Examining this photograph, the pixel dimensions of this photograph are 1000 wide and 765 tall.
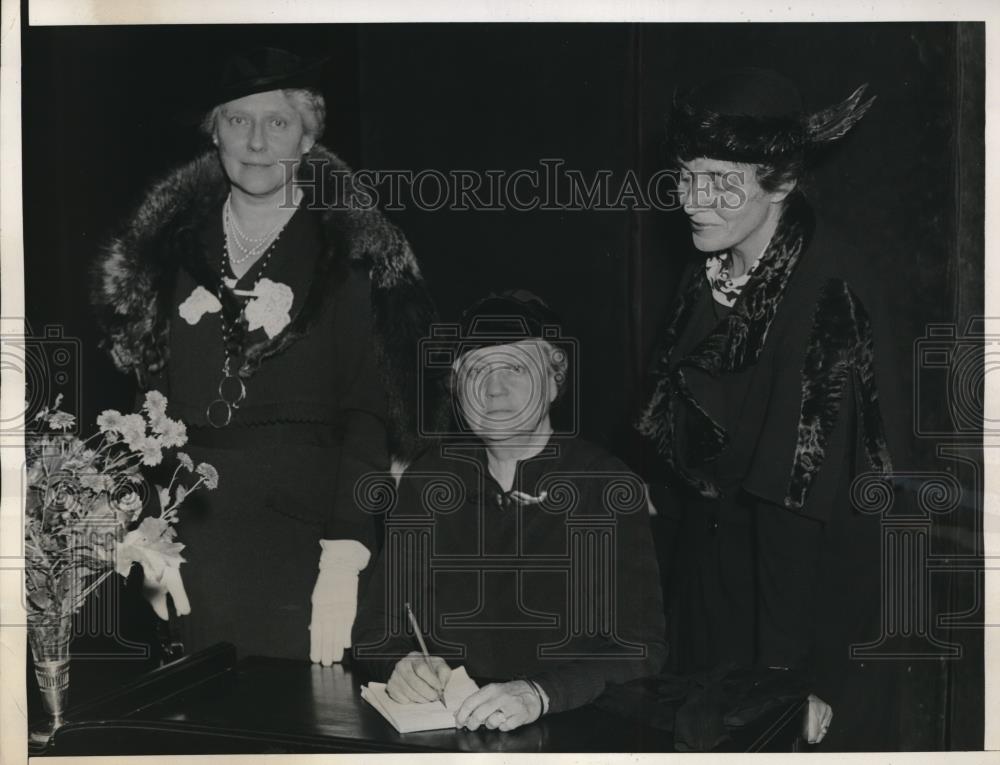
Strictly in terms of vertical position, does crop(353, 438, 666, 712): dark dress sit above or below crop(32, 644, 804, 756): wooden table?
above

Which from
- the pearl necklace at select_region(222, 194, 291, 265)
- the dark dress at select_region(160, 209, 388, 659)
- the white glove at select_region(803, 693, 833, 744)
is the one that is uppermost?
the pearl necklace at select_region(222, 194, 291, 265)

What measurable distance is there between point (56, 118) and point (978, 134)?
2399mm

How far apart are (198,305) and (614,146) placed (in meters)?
1.16

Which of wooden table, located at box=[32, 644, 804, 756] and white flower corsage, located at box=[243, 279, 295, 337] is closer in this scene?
wooden table, located at box=[32, 644, 804, 756]

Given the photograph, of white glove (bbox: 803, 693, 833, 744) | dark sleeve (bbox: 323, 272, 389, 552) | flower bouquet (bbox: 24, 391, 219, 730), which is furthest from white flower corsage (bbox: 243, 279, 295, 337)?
white glove (bbox: 803, 693, 833, 744)

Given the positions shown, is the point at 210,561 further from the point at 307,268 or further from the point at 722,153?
the point at 722,153

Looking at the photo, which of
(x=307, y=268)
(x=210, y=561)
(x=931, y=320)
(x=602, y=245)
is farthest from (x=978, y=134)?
(x=210, y=561)

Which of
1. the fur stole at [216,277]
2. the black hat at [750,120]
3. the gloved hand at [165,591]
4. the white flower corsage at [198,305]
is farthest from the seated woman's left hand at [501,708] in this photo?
the black hat at [750,120]

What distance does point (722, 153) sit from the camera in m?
2.75

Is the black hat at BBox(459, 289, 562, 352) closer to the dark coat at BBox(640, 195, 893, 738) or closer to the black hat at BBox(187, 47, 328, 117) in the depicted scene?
the dark coat at BBox(640, 195, 893, 738)

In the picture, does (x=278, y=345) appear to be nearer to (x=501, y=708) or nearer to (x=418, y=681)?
(x=418, y=681)

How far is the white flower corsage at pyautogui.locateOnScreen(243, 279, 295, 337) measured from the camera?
2.83 m

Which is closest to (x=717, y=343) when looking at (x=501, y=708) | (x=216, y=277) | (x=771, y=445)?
(x=771, y=445)

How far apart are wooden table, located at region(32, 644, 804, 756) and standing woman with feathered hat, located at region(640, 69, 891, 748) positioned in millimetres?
252
